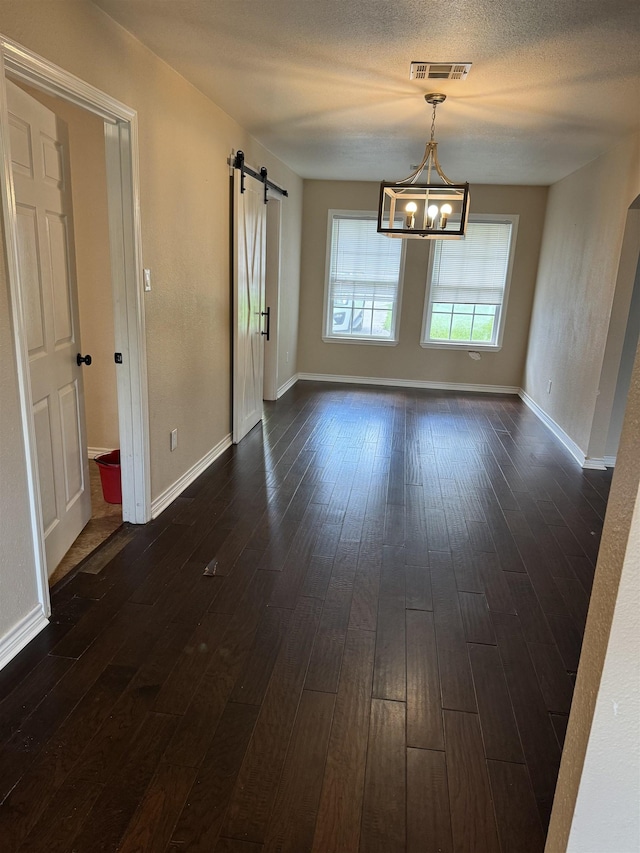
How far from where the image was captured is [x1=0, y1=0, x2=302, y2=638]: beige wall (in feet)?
6.91

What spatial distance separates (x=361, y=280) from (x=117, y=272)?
5.07 m

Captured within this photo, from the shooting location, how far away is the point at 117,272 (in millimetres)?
2957

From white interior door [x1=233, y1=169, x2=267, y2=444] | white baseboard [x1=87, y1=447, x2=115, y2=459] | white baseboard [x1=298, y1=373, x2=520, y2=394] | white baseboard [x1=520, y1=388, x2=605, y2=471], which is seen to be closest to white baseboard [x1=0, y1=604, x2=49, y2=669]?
white baseboard [x1=87, y1=447, x2=115, y2=459]

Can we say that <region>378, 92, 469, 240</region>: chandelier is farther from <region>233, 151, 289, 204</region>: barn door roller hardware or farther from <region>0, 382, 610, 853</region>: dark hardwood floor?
<region>0, 382, 610, 853</region>: dark hardwood floor

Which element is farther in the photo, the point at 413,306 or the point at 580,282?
the point at 413,306

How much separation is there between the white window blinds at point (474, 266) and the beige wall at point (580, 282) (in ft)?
1.87

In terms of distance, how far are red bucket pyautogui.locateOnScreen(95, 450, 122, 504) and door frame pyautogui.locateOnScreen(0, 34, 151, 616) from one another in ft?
0.69

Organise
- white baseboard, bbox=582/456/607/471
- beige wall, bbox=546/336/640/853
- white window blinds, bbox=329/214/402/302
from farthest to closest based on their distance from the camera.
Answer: white window blinds, bbox=329/214/402/302 < white baseboard, bbox=582/456/607/471 < beige wall, bbox=546/336/640/853

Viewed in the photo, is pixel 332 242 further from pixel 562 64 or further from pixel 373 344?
pixel 562 64

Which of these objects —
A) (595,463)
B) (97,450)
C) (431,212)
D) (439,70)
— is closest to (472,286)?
(595,463)

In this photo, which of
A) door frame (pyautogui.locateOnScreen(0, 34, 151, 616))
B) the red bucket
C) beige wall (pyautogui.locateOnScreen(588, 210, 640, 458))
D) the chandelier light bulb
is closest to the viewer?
door frame (pyautogui.locateOnScreen(0, 34, 151, 616))

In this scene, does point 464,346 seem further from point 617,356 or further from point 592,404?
point 617,356

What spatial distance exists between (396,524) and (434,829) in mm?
1994

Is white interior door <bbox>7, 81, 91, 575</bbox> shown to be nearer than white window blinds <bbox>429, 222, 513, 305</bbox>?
Yes
